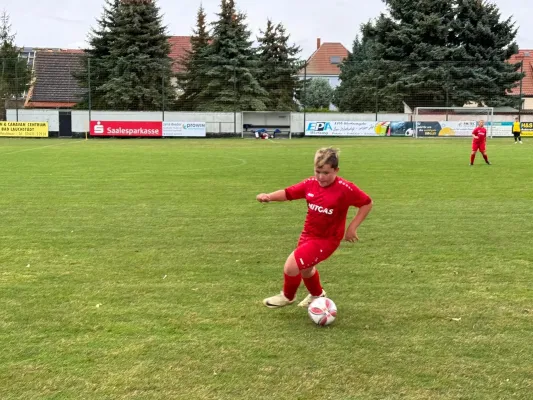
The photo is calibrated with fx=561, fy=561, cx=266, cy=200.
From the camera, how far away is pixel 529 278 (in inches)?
227

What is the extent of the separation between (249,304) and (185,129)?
38772mm

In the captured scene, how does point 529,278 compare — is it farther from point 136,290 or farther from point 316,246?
point 136,290

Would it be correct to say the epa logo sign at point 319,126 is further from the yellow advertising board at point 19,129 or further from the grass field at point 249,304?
the grass field at point 249,304

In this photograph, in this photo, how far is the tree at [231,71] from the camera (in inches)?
1879

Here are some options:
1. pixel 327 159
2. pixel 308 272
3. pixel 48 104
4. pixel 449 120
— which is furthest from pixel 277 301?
pixel 48 104

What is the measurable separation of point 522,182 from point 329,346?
11706mm

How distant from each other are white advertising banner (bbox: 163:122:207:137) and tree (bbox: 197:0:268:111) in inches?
182

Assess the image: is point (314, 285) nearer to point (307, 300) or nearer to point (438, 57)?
point (307, 300)

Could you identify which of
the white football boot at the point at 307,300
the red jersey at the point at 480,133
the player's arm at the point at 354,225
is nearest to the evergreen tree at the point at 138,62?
the red jersey at the point at 480,133

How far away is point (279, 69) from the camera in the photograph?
50750 millimetres

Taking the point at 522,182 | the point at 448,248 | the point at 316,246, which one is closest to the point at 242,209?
the point at 448,248

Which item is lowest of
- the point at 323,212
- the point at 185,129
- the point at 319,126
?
the point at 323,212

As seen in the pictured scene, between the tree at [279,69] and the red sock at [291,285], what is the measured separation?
44110 mm

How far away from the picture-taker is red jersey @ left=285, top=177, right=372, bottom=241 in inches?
180
